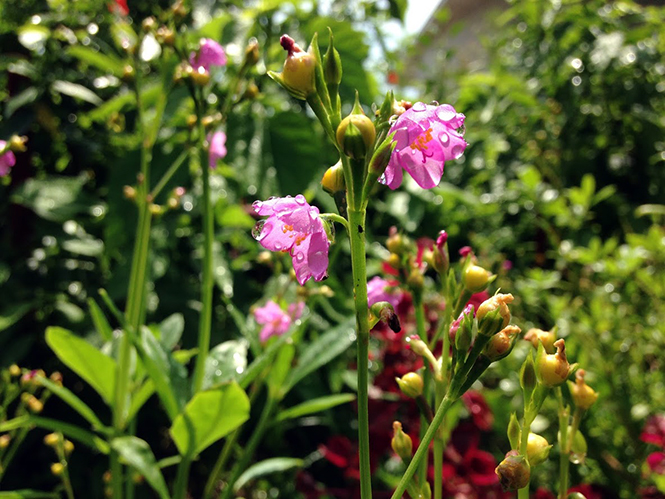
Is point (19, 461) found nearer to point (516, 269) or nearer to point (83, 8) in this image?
point (83, 8)

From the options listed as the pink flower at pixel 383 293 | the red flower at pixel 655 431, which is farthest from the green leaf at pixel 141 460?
the red flower at pixel 655 431

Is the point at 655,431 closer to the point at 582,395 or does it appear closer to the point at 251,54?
the point at 582,395

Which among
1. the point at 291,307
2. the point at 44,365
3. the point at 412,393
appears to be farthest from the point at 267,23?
the point at 412,393

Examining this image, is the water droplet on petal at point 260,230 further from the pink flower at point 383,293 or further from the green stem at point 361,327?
the pink flower at point 383,293

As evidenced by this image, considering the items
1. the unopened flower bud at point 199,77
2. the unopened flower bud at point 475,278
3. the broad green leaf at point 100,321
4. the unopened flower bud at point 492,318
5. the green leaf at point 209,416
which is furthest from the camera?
the broad green leaf at point 100,321

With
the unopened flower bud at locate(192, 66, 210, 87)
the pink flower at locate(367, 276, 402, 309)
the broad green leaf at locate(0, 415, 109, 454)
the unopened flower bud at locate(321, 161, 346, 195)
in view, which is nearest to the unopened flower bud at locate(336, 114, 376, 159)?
the unopened flower bud at locate(321, 161, 346, 195)

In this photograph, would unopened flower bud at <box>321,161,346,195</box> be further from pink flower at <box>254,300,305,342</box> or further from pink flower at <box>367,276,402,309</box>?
pink flower at <box>254,300,305,342</box>

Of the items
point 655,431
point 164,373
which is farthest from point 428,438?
point 655,431
